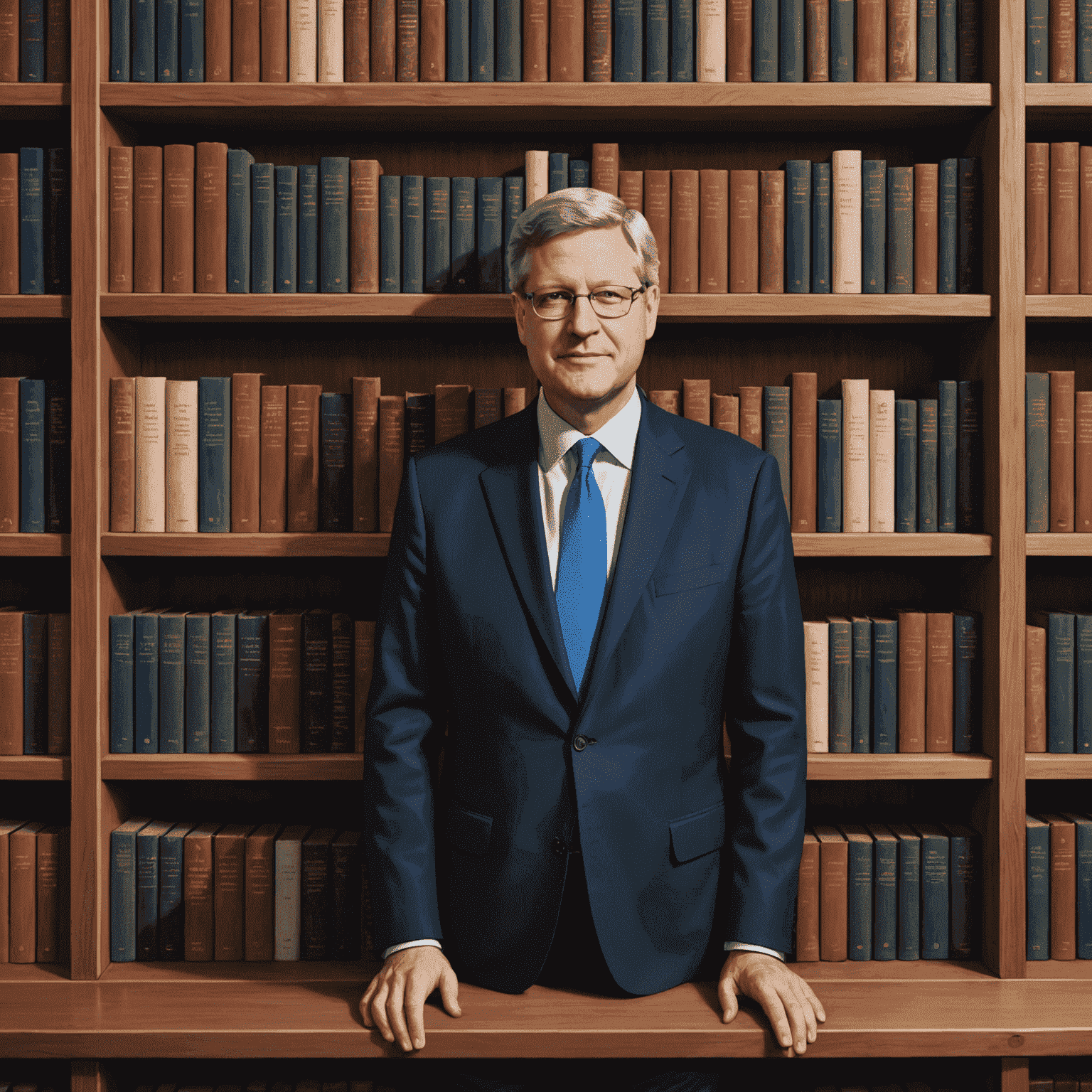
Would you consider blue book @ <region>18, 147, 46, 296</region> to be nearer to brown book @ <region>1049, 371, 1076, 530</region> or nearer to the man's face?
the man's face

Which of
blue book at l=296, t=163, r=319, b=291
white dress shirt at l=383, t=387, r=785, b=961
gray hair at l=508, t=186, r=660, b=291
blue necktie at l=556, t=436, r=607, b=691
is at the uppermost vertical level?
blue book at l=296, t=163, r=319, b=291

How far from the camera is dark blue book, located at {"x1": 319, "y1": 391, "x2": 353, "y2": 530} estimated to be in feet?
5.80

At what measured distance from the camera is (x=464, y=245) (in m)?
1.76

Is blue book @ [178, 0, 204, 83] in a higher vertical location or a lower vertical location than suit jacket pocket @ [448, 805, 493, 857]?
higher

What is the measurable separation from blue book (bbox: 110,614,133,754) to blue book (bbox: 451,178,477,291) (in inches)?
35.3

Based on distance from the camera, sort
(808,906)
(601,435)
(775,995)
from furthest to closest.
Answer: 1. (808,906)
2. (601,435)
3. (775,995)

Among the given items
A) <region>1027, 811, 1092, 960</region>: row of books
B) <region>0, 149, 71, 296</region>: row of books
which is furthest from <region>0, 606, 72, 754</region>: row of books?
<region>1027, 811, 1092, 960</region>: row of books

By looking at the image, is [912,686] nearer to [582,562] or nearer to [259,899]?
Result: [582,562]

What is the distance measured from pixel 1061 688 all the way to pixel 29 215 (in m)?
2.14

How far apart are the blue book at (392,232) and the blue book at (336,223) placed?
0.07 meters

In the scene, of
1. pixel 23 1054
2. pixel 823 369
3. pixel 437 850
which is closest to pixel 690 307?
pixel 823 369

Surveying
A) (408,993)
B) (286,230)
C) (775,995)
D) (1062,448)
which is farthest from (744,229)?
(408,993)

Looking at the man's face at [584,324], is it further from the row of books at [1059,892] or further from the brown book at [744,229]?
the row of books at [1059,892]

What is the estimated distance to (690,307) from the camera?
5.63ft
